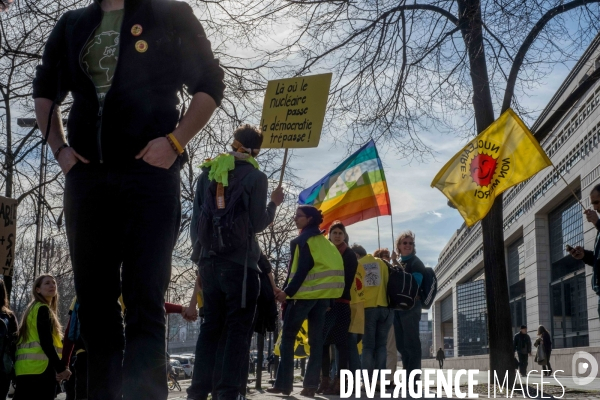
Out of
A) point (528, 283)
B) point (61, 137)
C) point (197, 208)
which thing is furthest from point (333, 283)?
point (528, 283)

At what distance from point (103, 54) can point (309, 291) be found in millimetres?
5237

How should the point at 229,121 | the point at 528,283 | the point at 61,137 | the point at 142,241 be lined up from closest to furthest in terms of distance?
the point at 142,241 → the point at 61,137 → the point at 229,121 → the point at 528,283

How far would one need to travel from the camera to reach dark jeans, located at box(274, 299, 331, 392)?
8.11 meters

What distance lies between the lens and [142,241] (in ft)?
9.53

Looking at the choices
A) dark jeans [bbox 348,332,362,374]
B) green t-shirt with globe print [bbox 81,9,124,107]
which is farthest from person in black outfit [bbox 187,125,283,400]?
dark jeans [bbox 348,332,362,374]

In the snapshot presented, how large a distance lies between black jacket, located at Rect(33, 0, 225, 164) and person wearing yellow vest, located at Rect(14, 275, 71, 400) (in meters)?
5.63

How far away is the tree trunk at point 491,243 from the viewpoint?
1148cm

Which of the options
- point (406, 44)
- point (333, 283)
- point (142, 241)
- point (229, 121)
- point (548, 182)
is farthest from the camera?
point (548, 182)

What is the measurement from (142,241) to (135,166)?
27 centimetres

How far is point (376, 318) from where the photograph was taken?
9992 mm

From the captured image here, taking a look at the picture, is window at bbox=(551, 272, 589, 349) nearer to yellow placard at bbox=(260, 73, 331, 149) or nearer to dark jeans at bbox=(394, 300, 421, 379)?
dark jeans at bbox=(394, 300, 421, 379)

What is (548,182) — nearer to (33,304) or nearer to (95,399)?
(33,304)

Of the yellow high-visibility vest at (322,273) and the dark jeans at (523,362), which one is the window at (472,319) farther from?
the yellow high-visibility vest at (322,273)

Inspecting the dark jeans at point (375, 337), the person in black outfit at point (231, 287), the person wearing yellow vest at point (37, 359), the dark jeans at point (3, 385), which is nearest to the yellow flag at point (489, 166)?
the dark jeans at point (375, 337)
